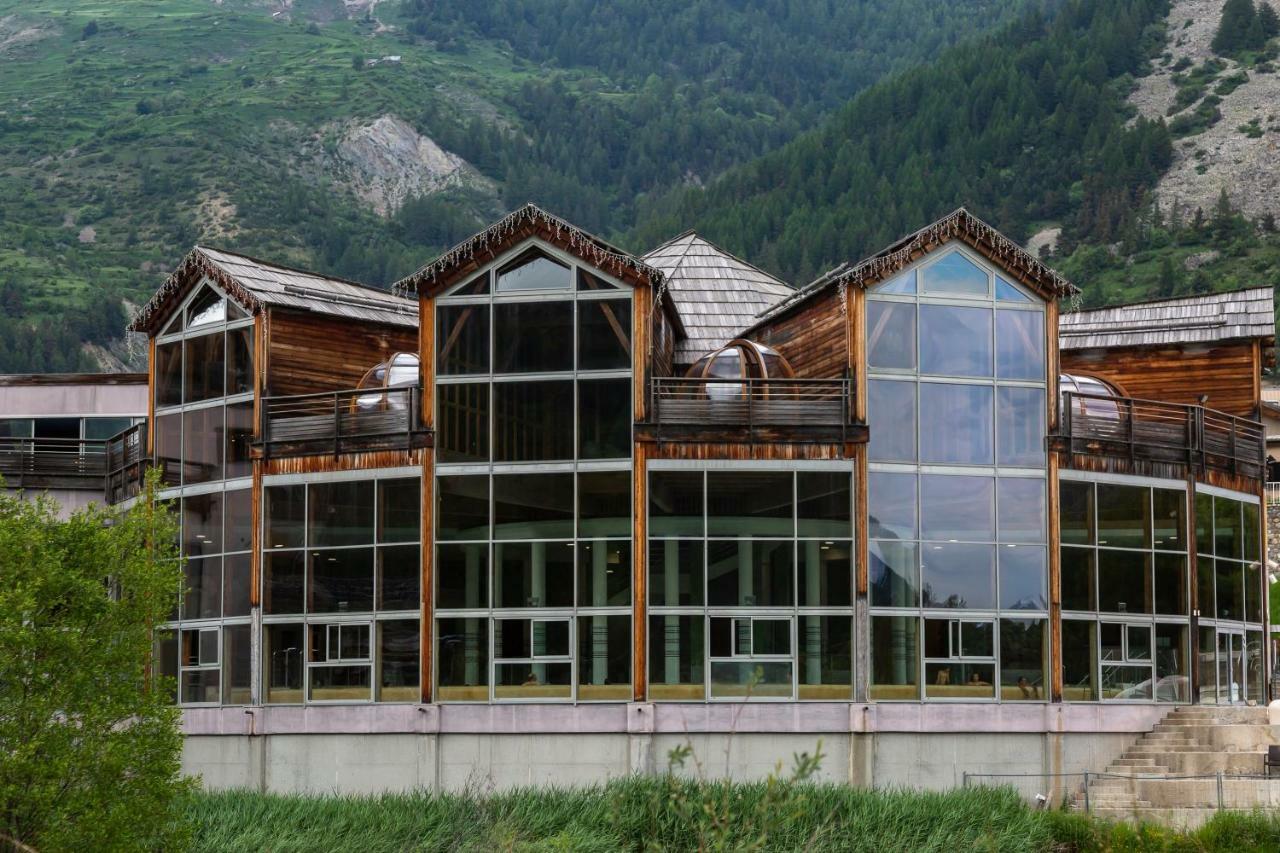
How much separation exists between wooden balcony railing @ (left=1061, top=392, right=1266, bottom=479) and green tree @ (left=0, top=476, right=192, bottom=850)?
2029 centimetres

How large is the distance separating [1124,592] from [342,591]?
16.9 metres

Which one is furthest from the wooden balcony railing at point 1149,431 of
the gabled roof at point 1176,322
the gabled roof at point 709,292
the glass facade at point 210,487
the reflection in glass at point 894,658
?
the glass facade at point 210,487

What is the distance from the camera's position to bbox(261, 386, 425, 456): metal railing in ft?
129

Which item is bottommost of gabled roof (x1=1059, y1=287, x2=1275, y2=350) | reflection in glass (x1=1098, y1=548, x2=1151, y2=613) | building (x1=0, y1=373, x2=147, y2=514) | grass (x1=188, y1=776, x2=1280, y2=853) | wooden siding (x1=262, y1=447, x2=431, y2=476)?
grass (x1=188, y1=776, x2=1280, y2=853)

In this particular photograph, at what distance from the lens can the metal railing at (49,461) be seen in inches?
1986

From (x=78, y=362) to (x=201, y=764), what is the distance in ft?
390

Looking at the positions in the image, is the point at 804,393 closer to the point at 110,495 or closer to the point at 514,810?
the point at 514,810

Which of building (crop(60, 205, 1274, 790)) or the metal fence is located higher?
building (crop(60, 205, 1274, 790))

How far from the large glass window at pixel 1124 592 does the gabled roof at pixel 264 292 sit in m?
16.6

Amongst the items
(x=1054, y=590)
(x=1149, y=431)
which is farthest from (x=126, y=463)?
(x=1149, y=431)

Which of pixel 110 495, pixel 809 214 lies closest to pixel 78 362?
pixel 809 214

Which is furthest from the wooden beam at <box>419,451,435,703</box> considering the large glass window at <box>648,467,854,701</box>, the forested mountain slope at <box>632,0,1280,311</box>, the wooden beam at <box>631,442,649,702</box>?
the forested mountain slope at <box>632,0,1280,311</box>

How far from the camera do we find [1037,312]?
40.2 meters

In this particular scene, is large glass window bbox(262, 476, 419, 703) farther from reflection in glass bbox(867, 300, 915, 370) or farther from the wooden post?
the wooden post
